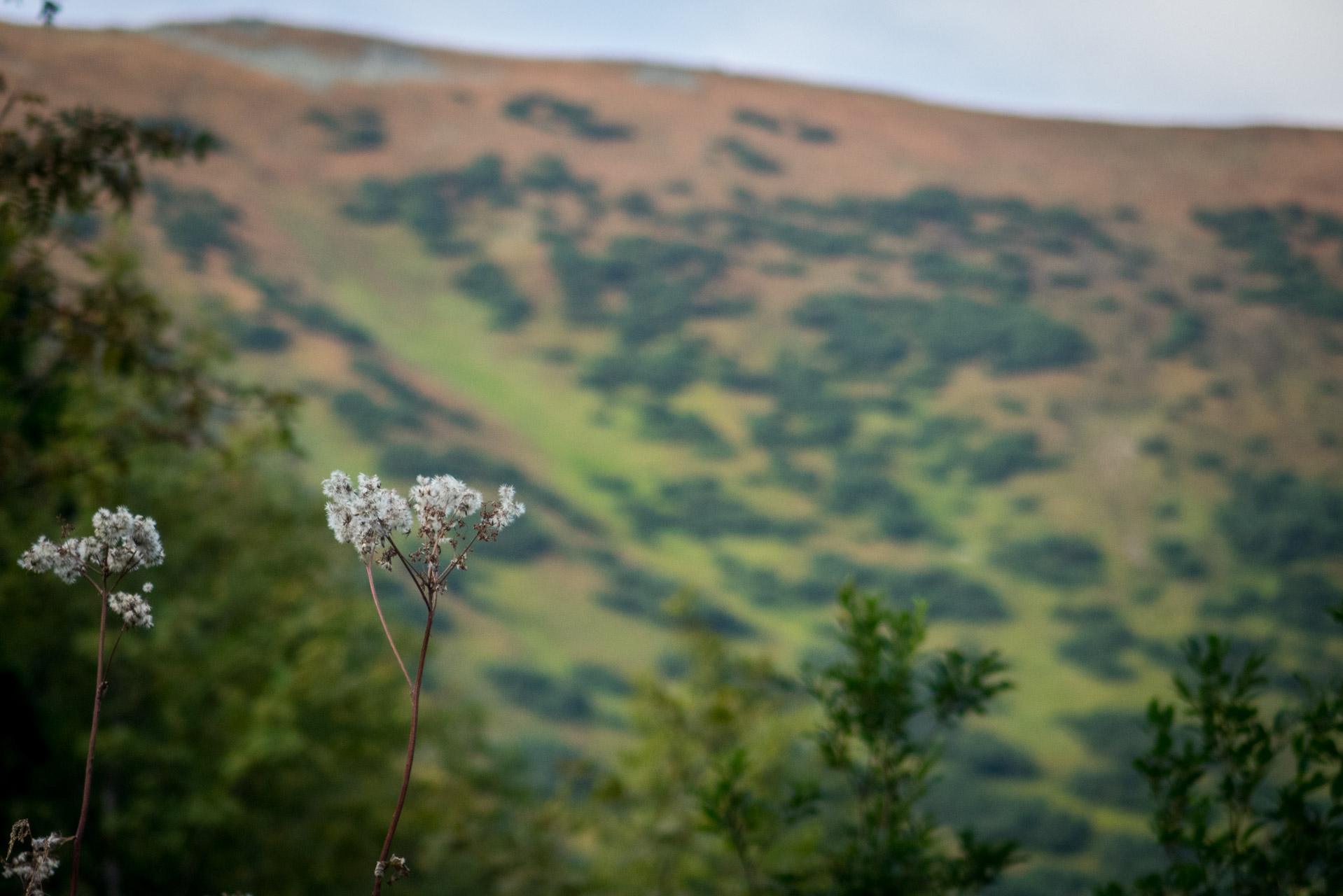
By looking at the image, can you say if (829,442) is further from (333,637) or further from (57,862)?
(57,862)

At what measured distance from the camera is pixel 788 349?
108 meters

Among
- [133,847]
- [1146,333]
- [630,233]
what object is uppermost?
[630,233]

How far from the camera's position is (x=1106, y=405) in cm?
9812

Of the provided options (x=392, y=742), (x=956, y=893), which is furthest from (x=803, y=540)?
(x=956, y=893)

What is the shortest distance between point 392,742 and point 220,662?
4875mm

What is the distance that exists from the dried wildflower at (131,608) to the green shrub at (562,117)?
418 feet

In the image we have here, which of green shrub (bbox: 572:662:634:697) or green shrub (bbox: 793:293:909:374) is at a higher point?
green shrub (bbox: 793:293:909:374)

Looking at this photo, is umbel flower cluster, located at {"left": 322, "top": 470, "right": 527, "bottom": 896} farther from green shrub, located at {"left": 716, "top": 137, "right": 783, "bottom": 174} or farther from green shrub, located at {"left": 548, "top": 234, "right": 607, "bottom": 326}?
green shrub, located at {"left": 716, "top": 137, "right": 783, "bottom": 174}

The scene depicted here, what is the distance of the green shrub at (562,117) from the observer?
12456 cm

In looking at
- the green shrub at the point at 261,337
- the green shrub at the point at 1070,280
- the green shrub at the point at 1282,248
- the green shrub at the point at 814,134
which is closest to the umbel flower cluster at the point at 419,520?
the green shrub at the point at 261,337

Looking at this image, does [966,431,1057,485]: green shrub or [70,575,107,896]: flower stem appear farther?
[966,431,1057,485]: green shrub

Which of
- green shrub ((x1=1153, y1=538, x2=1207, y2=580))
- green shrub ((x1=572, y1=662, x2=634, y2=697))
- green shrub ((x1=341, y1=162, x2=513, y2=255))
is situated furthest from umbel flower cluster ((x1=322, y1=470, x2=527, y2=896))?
green shrub ((x1=341, y1=162, x2=513, y2=255))

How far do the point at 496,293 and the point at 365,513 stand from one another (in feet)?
353

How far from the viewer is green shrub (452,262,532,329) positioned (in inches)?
4144
